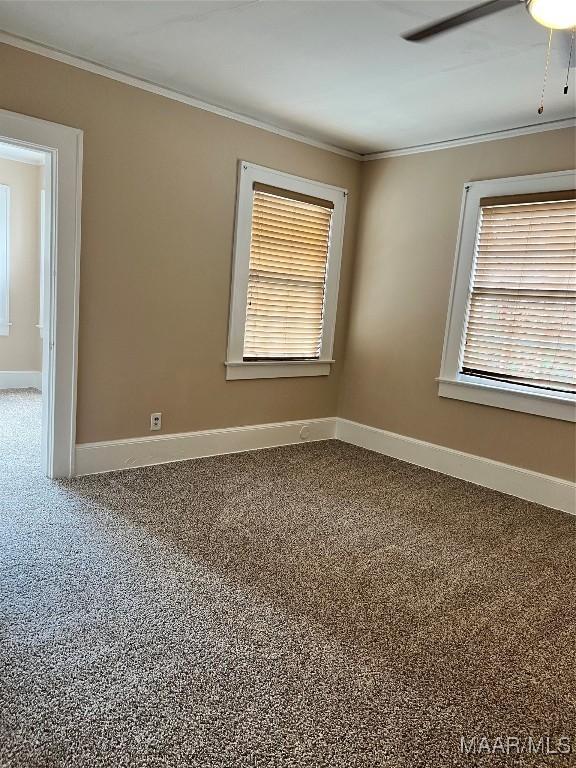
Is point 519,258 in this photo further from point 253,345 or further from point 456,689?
point 456,689

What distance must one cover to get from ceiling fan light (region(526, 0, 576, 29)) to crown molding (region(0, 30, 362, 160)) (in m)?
2.36

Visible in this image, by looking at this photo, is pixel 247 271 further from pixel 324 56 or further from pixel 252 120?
pixel 324 56

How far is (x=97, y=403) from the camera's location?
346 centimetres

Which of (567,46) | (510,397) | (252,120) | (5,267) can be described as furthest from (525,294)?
(5,267)

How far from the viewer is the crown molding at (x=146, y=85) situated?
2.83 metres

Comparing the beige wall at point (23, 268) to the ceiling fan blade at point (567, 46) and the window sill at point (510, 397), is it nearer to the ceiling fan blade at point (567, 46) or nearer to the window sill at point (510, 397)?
the window sill at point (510, 397)

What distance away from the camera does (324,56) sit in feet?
9.03

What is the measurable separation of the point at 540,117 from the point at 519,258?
0.88m

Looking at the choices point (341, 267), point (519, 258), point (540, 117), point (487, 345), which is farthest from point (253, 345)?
point (540, 117)

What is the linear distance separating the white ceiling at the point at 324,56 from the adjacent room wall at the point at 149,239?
0.65 feet

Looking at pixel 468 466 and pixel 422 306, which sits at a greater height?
pixel 422 306

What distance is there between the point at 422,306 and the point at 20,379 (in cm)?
456

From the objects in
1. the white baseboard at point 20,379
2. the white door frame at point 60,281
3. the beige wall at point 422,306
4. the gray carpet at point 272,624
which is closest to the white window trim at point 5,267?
the white baseboard at point 20,379

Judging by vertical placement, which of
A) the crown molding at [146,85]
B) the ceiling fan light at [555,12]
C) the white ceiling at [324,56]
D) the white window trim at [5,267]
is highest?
the white ceiling at [324,56]
